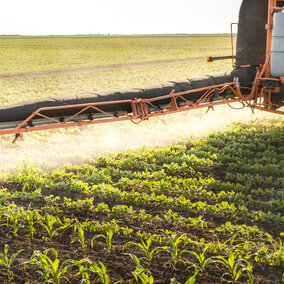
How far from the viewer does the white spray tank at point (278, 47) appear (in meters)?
8.37

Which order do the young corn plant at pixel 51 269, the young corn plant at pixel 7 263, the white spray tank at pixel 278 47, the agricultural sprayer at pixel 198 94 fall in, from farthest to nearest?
the white spray tank at pixel 278 47, the agricultural sprayer at pixel 198 94, the young corn plant at pixel 7 263, the young corn plant at pixel 51 269

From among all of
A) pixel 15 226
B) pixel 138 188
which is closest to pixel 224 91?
pixel 138 188

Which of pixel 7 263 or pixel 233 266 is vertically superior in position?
pixel 7 263

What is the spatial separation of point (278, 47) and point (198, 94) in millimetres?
2120

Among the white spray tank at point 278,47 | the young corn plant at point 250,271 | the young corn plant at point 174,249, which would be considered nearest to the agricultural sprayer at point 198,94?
the white spray tank at point 278,47

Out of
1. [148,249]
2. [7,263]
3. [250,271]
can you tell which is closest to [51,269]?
[7,263]

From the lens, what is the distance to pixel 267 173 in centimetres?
759

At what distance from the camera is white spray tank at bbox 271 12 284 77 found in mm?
8367

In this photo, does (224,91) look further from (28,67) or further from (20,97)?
(28,67)

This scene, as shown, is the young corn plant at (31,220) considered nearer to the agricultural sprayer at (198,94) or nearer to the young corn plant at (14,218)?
the young corn plant at (14,218)

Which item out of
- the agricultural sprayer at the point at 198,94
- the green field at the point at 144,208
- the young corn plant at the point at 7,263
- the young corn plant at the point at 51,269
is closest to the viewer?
the young corn plant at the point at 51,269

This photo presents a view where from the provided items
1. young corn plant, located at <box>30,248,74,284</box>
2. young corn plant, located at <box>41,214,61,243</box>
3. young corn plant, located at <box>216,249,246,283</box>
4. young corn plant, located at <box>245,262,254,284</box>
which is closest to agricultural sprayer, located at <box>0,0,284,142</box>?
young corn plant, located at <box>41,214,61,243</box>

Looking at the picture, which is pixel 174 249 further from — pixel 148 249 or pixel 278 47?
pixel 278 47

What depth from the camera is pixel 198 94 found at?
875 cm
